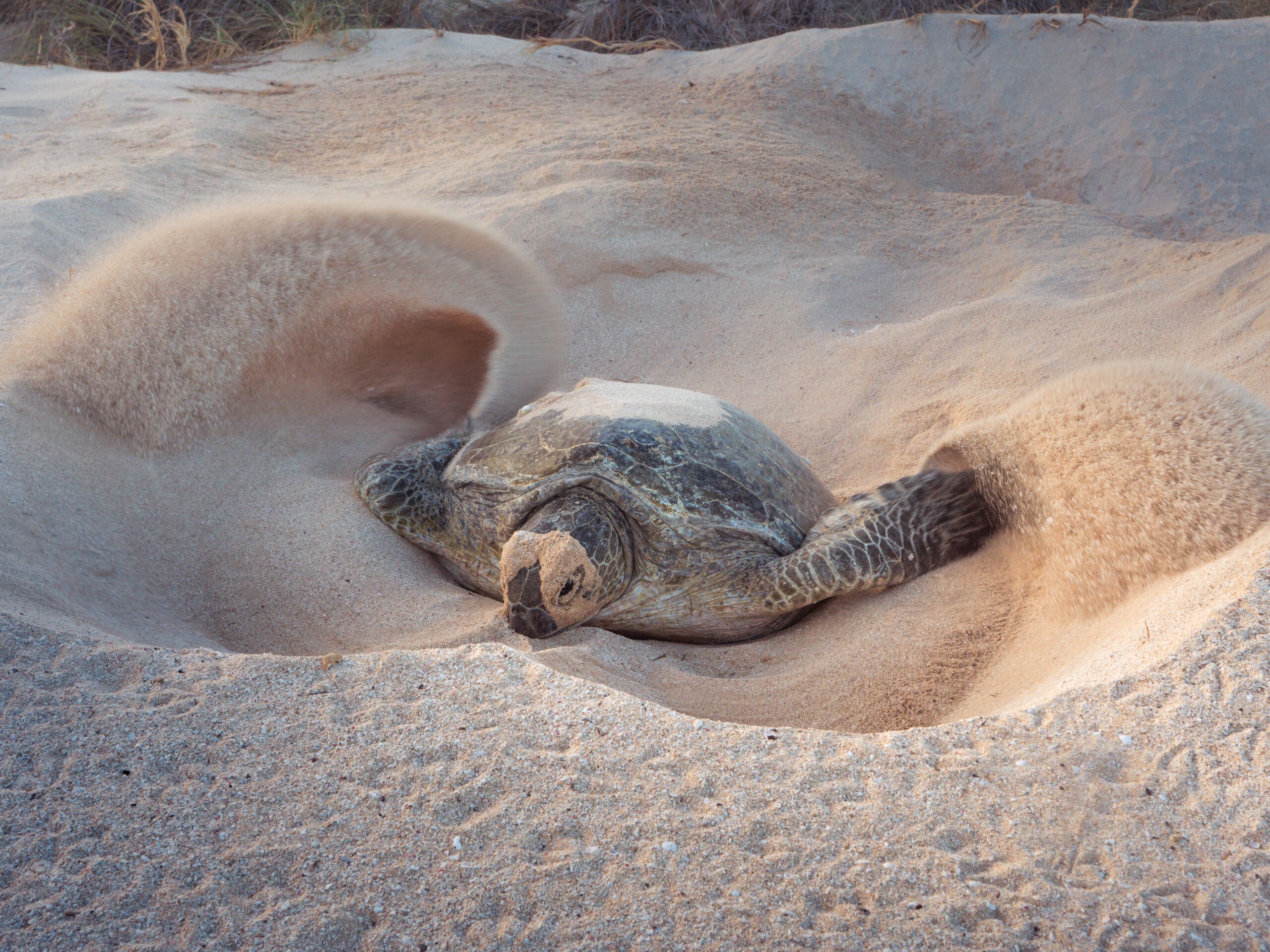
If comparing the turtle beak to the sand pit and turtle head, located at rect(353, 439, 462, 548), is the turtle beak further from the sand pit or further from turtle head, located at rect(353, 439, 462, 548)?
turtle head, located at rect(353, 439, 462, 548)

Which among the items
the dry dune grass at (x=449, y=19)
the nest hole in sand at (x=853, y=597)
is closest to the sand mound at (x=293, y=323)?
the nest hole in sand at (x=853, y=597)

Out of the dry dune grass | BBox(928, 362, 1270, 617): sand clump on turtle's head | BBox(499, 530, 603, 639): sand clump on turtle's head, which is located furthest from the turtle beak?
the dry dune grass

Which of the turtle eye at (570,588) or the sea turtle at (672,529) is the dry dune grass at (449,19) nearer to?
the sea turtle at (672,529)

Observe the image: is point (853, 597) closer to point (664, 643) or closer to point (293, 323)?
point (664, 643)

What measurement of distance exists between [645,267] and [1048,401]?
98.3 inches

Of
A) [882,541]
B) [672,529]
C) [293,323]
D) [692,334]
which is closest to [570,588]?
[672,529]

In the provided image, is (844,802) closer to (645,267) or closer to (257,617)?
(257,617)

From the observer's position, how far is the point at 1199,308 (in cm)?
374

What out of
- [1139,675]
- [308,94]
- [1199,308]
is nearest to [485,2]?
[308,94]

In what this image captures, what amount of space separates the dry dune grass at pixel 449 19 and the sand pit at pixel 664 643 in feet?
5.33

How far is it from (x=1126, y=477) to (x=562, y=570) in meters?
1.48

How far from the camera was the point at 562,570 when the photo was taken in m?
2.36

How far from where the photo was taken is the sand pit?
52.3 inches

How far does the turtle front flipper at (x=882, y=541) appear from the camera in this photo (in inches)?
98.0
